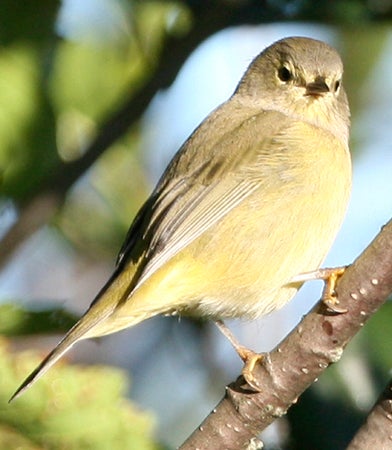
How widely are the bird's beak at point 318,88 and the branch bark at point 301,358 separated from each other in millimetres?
1716

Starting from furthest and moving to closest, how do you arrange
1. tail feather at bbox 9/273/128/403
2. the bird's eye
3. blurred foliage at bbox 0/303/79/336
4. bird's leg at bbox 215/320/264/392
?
the bird's eye < tail feather at bbox 9/273/128/403 < blurred foliage at bbox 0/303/79/336 < bird's leg at bbox 215/320/264/392

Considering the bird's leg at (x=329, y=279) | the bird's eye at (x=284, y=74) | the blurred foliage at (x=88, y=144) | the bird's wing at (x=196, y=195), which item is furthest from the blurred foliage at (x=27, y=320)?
the bird's eye at (x=284, y=74)

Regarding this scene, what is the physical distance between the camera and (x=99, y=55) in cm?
438

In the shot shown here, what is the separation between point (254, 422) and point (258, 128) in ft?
5.50

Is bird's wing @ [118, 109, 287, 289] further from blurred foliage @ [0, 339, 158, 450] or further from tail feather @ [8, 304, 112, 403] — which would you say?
blurred foliage @ [0, 339, 158, 450]

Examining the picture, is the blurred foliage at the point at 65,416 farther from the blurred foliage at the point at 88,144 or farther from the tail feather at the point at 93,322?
the tail feather at the point at 93,322

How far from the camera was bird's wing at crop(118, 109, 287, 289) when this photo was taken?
3.77 m

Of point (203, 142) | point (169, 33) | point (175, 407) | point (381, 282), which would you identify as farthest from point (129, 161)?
point (381, 282)

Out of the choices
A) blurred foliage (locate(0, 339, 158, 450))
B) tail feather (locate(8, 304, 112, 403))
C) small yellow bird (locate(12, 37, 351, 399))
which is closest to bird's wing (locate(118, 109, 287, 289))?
small yellow bird (locate(12, 37, 351, 399))

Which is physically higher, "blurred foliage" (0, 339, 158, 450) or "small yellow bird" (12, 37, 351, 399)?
"small yellow bird" (12, 37, 351, 399)

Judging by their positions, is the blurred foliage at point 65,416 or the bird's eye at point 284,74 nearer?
the blurred foliage at point 65,416

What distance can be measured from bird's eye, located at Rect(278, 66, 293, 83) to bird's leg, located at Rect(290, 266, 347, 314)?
1.31m

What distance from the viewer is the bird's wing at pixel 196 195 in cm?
377

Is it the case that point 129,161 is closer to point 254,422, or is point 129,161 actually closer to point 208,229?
Result: point 208,229
